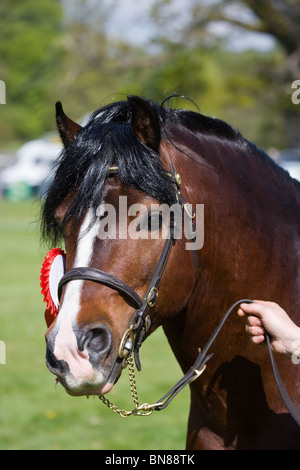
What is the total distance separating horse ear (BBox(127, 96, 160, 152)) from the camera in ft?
7.46

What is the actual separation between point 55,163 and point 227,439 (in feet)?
4.41

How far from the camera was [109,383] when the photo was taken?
2094 millimetres

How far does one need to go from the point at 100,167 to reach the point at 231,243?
2.09ft

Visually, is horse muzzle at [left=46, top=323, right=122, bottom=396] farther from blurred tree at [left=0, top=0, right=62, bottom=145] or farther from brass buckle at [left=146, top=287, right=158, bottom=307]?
blurred tree at [left=0, top=0, right=62, bottom=145]

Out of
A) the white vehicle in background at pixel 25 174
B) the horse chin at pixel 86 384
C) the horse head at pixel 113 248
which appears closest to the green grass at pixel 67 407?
the horse head at pixel 113 248

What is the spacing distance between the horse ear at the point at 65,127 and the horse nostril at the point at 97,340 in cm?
84

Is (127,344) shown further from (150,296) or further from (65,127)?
(65,127)

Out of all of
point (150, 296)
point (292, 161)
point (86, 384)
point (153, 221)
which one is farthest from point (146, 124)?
point (292, 161)

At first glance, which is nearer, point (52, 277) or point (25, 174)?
point (52, 277)

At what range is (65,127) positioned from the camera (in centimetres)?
254

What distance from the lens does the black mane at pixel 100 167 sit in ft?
7.25

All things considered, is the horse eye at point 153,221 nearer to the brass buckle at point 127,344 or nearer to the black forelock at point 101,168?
the black forelock at point 101,168

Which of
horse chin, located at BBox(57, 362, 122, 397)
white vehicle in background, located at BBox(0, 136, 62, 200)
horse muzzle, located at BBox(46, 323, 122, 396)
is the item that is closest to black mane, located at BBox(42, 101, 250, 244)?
horse muzzle, located at BBox(46, 323, 122, 396)
